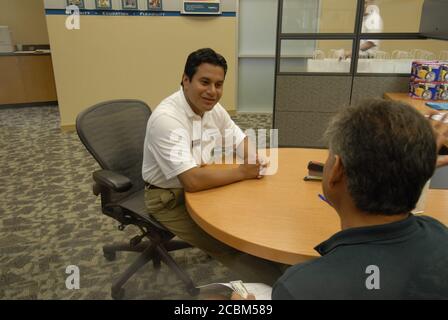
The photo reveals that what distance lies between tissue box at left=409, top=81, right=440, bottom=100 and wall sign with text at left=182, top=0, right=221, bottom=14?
2633mm

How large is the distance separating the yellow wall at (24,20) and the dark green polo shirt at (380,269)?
6553mm

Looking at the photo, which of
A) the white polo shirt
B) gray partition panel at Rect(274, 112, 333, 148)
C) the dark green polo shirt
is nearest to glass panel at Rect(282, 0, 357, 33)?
gray partition panel at Rect(274, 112, 333, 148)

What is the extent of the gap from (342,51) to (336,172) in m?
2.65

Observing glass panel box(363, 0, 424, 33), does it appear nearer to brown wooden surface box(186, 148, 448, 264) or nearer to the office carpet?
brown wooden surface box(186, 148, 448, 264)

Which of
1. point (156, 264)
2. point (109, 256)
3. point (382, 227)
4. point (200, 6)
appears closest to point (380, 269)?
point (382, 227)

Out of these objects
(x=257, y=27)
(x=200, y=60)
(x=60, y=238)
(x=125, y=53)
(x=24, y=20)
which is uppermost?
(x=24, y=20)

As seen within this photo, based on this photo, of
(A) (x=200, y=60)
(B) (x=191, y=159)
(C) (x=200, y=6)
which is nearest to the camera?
(B) (x=191, y=159)

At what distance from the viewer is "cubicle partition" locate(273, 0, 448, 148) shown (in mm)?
2934

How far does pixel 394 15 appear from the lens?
298 cm

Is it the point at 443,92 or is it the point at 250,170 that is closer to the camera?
the point at 250,170

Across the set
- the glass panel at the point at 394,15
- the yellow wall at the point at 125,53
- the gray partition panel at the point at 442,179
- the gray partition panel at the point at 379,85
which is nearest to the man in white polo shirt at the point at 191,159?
the gray partition panel at the point at 442,179

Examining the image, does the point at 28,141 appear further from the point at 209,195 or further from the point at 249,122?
the point at 209,195

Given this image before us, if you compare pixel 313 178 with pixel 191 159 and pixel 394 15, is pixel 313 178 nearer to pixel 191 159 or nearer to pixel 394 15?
pixel 191 159
